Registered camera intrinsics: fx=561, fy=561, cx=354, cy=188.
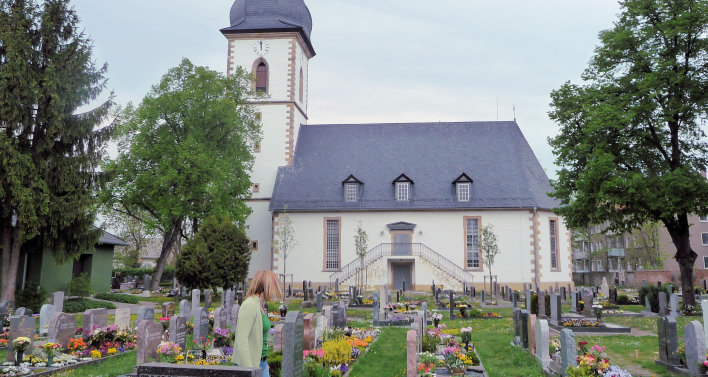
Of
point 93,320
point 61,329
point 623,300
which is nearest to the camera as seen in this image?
point 61,329

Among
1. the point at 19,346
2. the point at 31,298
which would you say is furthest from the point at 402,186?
the point at 19,346

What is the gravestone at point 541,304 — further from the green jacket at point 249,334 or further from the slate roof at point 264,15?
the slate roof at point 264,15

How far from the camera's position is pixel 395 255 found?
103ft

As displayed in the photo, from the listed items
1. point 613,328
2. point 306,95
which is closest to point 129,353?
point 613,328

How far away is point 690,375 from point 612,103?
538 inches

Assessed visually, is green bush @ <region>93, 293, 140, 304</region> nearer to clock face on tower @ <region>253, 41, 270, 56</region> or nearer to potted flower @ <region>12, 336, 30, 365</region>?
potted flower @ <region>12, 336, 30, 365</region>

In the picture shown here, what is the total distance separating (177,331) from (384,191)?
22.7 metres

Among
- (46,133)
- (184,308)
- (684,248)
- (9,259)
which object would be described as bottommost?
(184,308)

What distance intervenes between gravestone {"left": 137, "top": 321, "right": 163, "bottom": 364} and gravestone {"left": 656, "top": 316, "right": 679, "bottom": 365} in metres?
8.90

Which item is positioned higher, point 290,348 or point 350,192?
point 350,192

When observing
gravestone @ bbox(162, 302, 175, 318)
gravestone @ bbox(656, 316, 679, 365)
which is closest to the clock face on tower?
gravestone @ bbox(162, 302, 175, 318)

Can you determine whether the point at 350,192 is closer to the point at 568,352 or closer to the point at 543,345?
the point at 543,345

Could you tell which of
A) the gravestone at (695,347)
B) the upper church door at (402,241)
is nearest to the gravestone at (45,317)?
the gravestone at (695,347)

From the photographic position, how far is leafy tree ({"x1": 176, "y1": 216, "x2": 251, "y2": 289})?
79.0 feet
